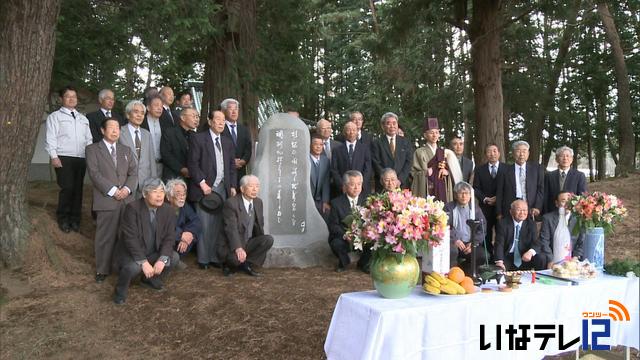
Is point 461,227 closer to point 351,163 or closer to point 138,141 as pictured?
point 351,163

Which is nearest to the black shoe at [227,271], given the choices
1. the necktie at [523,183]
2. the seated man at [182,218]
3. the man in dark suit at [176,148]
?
the seated man at [182,218]

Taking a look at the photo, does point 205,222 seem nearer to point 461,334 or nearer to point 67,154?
point 67,154

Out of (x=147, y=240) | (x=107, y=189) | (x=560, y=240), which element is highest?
(x=107, y=189)

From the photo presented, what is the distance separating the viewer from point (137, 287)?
216 inches

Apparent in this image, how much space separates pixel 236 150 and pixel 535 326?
14.7ft

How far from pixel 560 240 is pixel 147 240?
12.3 feet

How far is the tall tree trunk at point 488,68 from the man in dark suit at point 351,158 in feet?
9.99

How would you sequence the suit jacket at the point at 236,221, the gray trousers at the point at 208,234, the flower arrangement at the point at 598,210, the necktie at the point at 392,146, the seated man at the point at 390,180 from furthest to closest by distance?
the necktie at the point at 392,146 → the gray trousers at the point at 208,234 → the seated man at the point at 390,180 → the suit jacket at the point at 236,221 → the flower arrangement at the point at 598,210

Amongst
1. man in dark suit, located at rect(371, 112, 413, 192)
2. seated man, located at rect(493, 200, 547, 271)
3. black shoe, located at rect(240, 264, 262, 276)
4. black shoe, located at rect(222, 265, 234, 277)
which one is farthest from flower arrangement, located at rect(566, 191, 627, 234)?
black shoe, located at rect(222, 265, 234, 277)

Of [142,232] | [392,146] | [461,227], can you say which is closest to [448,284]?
[461,227]

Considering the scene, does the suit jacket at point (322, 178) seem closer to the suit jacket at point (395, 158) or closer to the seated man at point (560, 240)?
the suit jacket at point (395, 158)

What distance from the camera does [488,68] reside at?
891cm

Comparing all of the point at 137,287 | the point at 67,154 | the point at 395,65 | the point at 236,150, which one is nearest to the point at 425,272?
the point at 137,287

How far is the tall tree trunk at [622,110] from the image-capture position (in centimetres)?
1280
